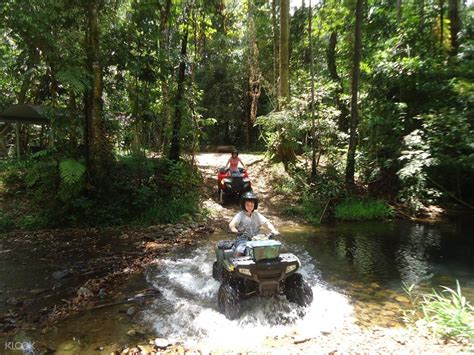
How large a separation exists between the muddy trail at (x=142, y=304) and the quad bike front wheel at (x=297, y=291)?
16 cm

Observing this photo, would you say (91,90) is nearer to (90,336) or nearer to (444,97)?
(90,336)

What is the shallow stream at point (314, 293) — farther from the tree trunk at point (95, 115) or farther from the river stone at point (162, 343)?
the tree trunk at point (95, 115)

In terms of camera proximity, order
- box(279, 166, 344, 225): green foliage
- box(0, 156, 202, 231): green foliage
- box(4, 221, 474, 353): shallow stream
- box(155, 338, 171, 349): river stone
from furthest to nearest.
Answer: box(279, 166, 344, 225): green foliage, box(0, 156, 202, 231): green foliage, box(4, 221, 474, 353): shallow stream, box(155, 338, 171, 349): river stone

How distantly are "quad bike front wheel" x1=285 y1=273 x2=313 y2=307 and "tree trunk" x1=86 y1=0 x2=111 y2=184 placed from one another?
638 centimetres

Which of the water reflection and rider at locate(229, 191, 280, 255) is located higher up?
rider at locate(229, 191, 280, 255)

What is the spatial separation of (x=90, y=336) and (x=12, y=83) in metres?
Answer: 17.5

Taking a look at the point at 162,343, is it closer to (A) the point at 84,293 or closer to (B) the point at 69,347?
(B) the point at 69,347

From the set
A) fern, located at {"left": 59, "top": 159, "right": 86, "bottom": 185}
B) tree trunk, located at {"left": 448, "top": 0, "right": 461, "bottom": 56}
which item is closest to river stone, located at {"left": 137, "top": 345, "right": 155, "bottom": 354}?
fern, located at {"left": 59, "top": 159, "right": 86, "bottom": 185}

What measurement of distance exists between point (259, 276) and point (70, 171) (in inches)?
222

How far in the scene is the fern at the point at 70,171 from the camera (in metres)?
8.51

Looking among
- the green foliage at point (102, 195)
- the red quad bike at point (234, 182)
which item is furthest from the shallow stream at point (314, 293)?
the red quad bike at point (234, 182)

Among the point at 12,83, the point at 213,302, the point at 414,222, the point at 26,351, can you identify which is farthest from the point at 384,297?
the point at 12,83

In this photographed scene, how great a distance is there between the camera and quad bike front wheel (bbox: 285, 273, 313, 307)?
213 inches

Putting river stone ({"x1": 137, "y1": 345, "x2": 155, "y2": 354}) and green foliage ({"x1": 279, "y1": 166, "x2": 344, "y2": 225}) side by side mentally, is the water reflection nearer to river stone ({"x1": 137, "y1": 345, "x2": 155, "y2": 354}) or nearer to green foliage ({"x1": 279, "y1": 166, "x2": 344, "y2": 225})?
green foliage ({"x1": 279, "y1": 166, "x2": 344, "y2": 225})
